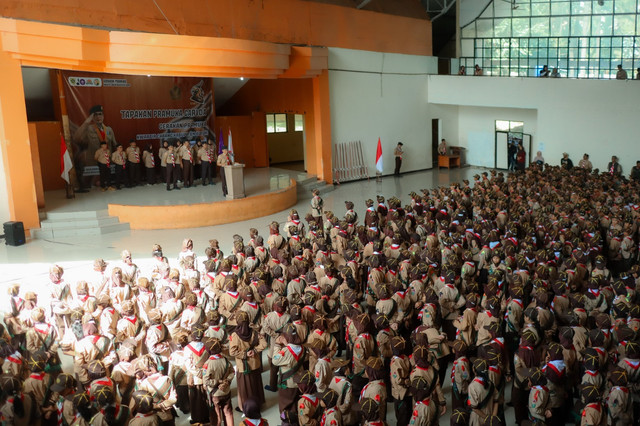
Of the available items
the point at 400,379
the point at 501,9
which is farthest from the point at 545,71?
the point at 400,379

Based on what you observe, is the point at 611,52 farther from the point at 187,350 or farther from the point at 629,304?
the point at 187,350

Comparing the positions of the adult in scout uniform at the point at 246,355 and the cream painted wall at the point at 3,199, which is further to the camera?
the cream painted wall at the point at 3,199

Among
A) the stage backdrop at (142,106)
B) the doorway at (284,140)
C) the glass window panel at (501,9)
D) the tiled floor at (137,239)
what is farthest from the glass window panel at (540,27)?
the stage backdrop at (142,106)

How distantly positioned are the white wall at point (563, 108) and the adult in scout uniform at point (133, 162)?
12274mm

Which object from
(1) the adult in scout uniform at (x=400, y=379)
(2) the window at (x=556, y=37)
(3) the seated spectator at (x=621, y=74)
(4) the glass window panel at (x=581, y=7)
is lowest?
(1) the adult in scout uniform at (x=400, y=379)

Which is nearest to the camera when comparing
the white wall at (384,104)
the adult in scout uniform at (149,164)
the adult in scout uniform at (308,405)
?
the adult in scout uniform at (308,405)

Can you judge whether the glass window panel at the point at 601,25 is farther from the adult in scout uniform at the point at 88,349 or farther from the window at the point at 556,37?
the adult in scout uniform at the point at 88,349

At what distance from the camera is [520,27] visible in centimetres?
2300

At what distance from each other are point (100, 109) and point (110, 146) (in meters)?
1.20

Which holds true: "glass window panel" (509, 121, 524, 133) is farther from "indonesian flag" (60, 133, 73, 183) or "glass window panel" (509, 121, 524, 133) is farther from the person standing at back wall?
"indonesian flag" (60, 133, 73, 183)

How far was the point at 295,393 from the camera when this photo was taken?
644 cm

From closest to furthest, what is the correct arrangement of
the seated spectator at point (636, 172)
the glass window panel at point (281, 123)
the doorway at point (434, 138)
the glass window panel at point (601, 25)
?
the seated spectator at point (636, 172) → the glass window panel at point (601, 25) → the glass window panel at point (281, 123) → the doorway at point (434, 138)

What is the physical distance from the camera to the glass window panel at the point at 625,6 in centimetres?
2008

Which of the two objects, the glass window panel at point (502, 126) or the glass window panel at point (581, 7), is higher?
the glass window panel at point (581, 7)
